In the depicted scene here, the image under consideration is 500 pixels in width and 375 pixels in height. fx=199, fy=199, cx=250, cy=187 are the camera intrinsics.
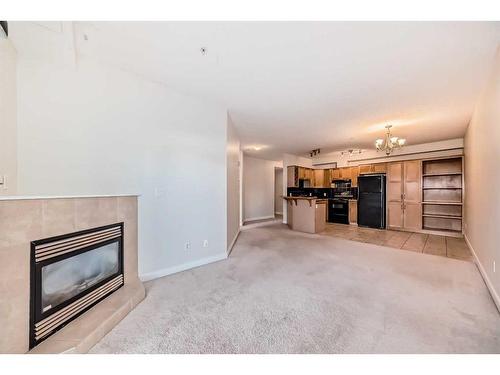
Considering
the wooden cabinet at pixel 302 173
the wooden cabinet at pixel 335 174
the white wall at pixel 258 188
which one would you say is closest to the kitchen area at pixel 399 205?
the wooden cabinet at pixel 335 174

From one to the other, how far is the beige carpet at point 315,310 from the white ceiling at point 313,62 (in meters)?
2.56

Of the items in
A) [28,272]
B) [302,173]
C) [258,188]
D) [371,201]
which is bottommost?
[28,272]

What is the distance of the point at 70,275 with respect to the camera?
66.5 inches

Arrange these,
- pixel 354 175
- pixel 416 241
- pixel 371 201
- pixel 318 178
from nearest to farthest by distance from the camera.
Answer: pixel 416 241 → pixel 371 201 → pixel 354 175 → pixel 318 178

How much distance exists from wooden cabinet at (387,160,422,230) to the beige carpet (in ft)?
9.17

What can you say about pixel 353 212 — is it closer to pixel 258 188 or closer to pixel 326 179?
pixel 326 179

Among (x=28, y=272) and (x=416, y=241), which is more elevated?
(x=28, y=272)

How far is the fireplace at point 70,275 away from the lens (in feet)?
4.71

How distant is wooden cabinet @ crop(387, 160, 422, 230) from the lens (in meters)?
5.77

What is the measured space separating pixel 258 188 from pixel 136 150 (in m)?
6.11

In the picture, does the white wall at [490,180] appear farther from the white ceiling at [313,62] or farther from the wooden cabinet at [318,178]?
the wooden cabinet at [318,178]

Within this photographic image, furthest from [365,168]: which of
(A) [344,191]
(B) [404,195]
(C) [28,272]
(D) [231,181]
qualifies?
(C) [28,272]

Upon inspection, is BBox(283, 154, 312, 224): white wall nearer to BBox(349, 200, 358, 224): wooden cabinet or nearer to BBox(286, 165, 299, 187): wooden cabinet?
BBox(286, 165, 299, 187): wooden cabinet
